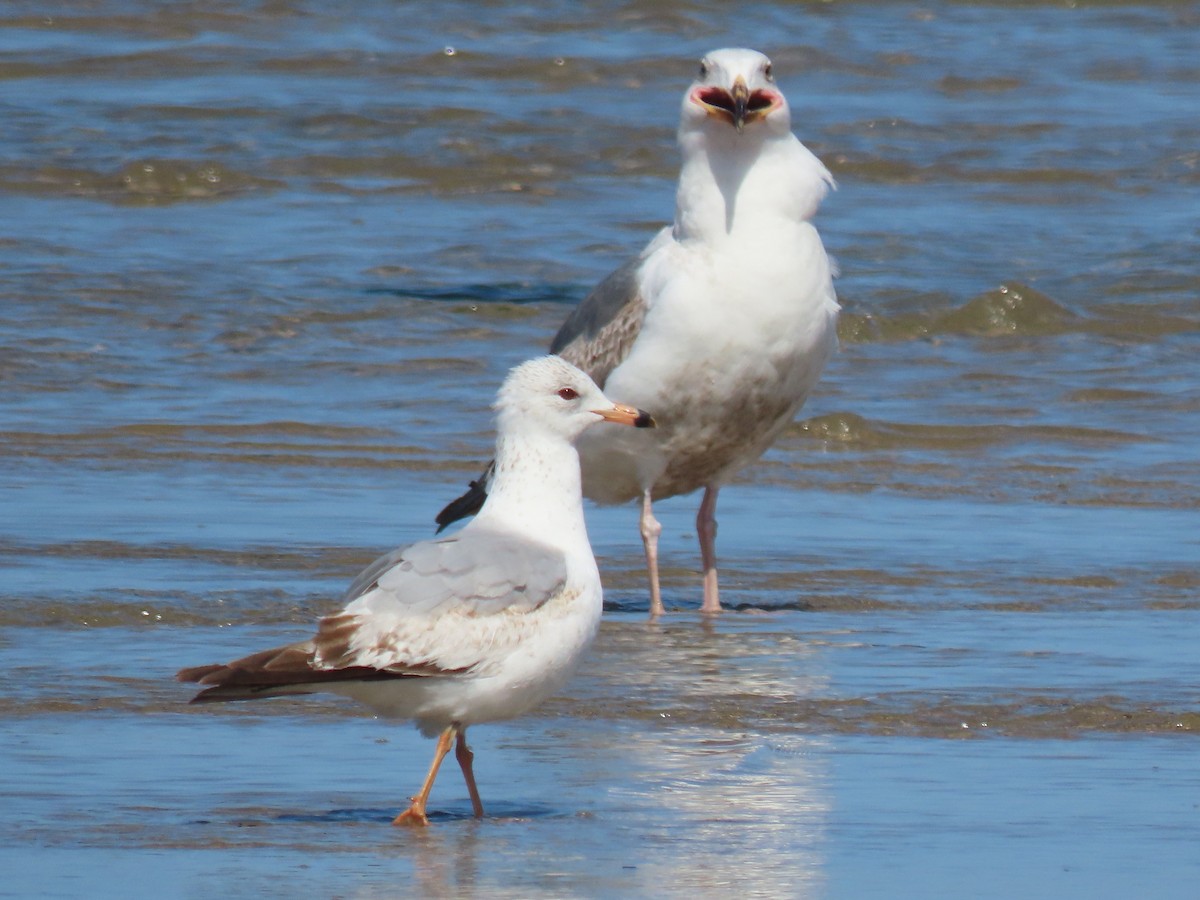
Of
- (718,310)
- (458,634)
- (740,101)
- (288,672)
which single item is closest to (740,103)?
(740,101)

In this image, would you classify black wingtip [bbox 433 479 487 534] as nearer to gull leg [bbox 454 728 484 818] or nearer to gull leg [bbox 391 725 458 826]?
gull leg [bbox 454 728 484 818]

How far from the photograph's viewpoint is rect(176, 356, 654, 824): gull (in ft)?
14.8

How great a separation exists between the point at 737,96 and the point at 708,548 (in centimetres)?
138

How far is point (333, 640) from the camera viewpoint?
451 cm

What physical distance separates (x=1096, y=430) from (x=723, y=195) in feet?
11.9

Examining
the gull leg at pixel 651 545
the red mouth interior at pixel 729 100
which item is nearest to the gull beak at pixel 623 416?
the gull leg at pixel 651 545

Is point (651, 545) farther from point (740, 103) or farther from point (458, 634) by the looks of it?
point (458, 634)

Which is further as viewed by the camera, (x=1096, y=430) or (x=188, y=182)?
(x=188, y=182)

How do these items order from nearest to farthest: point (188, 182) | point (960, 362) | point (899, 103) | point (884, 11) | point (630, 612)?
point (630, 612) < point (960, 362) < point (188, 182) < point (899, 103) < point (884, 11)

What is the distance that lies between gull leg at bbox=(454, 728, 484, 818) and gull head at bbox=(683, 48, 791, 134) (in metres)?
3.03

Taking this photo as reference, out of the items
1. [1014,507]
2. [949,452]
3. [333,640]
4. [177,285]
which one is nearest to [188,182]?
[177,285]

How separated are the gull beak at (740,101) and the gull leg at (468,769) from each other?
300cm

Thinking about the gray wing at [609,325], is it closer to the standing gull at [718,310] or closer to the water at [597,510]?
the standing gull at [718,310]

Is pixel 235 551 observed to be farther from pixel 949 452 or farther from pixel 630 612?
pixel 949 452
